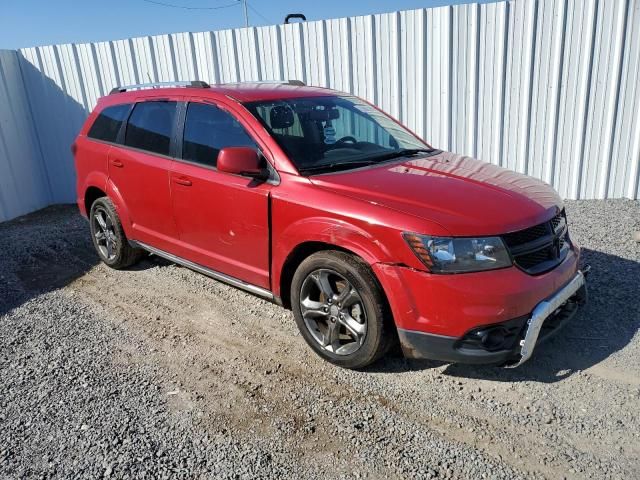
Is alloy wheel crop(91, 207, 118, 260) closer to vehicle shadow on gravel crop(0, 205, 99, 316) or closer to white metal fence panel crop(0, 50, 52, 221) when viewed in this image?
vehicle shadow on gravel crop(0, 205, 99, 316)

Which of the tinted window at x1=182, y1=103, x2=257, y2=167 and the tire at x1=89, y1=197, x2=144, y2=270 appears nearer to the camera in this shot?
the tinted window at x1=182, y1=103, x2=257, y2=167

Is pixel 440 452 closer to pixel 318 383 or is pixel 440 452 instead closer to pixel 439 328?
pixel 439 328

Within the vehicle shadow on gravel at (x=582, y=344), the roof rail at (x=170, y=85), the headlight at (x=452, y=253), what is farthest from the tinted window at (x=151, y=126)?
the vehicle shadow on gravel at (x=582, y=344)

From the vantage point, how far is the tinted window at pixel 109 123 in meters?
4.91

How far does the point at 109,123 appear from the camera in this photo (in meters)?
5.05

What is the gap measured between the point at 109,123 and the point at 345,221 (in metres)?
3.25

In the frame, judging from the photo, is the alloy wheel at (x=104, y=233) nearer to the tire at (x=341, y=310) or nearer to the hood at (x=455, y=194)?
the tire at (x=341, y=310)

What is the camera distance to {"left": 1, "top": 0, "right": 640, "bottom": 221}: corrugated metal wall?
642cm

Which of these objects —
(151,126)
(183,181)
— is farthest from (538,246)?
(151,126)

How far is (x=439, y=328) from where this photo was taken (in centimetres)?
281

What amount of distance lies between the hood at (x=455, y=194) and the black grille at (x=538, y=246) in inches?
2.0

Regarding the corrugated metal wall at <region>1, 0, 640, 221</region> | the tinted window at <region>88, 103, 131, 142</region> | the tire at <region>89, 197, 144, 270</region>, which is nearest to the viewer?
the tinted window at <region>88, 103, 131, 142</region>

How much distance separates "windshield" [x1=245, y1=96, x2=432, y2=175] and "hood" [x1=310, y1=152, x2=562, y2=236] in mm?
243

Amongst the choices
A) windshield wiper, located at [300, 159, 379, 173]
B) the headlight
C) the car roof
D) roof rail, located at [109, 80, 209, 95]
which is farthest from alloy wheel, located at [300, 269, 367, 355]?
roof rail, located at [109, 80, 209, 95]
